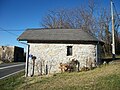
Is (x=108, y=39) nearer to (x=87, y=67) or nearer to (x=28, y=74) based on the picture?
(x=87, y=67)

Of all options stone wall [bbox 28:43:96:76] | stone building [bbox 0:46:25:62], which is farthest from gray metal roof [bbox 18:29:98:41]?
stone building [bbox 0:46:25:62]

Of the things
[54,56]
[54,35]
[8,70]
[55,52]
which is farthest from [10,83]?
[8,70]

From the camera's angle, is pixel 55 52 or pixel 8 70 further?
pixel 8 70

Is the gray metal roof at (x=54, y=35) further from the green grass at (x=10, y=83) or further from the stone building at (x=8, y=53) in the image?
the stone building at (x=8, y=53)

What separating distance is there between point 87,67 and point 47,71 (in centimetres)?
375

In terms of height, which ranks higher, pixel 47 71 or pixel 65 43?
pixel 65 43

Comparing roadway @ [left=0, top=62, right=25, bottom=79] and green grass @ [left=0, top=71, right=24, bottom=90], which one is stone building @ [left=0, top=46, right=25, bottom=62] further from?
green grass @ [left=0, top=71, right=24, bottom=90]

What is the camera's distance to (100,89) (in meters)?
9.16

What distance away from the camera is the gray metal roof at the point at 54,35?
680 inches

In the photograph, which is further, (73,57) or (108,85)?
(73,57)

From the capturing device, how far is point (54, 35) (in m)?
18.4

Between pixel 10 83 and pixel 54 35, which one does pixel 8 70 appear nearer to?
pixel 54 35

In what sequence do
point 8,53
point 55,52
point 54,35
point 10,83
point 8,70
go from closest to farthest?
point 10,83 < point 55,52 < point 54,35 < point 8,70 < point 8,53

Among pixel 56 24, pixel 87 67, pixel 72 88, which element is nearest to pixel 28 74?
pixel 87 67
